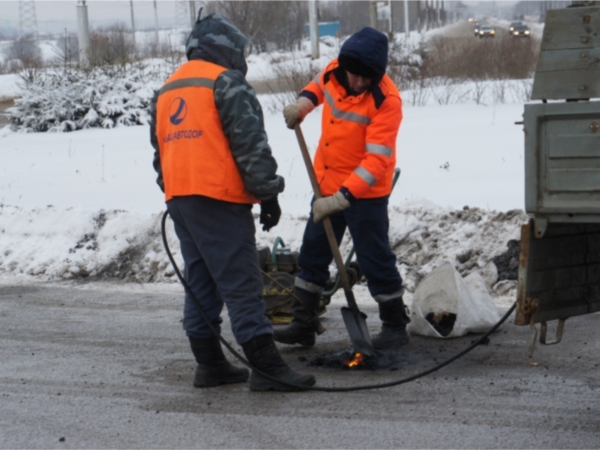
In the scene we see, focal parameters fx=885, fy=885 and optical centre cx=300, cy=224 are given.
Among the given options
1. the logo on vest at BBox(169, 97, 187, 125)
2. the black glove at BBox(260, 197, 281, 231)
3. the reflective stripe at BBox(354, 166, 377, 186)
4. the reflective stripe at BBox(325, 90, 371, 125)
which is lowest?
the black glove at BBox(260, 197, 281, 231)

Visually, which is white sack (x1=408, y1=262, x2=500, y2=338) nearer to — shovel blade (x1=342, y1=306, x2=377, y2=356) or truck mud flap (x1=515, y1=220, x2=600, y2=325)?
shovel blade (x1=342, y1=306, x2=377, y2=356)

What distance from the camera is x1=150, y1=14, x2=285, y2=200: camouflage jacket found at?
4223 mm

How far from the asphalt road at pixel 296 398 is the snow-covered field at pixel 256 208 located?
1.42m

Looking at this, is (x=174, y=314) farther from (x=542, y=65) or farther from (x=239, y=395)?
(x=542, y=65)

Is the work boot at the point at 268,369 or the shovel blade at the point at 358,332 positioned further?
the shovel blade at the point at 358,332

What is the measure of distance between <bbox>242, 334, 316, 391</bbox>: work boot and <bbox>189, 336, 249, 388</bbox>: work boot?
0.19m

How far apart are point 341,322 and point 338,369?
1.04m

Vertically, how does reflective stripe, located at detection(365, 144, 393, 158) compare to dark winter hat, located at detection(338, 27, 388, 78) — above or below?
below

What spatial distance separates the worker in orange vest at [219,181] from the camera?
14.0ft

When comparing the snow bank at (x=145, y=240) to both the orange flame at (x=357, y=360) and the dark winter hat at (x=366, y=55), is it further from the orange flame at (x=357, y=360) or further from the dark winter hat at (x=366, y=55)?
the dark winter hat at (x=366, y=55)

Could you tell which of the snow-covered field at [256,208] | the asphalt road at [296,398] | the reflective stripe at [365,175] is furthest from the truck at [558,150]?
the snow-covered field at [256,208]

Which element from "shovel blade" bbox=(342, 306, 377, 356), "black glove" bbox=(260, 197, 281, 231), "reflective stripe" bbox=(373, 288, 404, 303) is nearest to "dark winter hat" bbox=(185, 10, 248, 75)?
"black glove" bbox=(260, 197, 281, 231)

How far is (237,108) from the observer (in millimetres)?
4211

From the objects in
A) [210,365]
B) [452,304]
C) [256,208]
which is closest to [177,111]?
[210,365]
